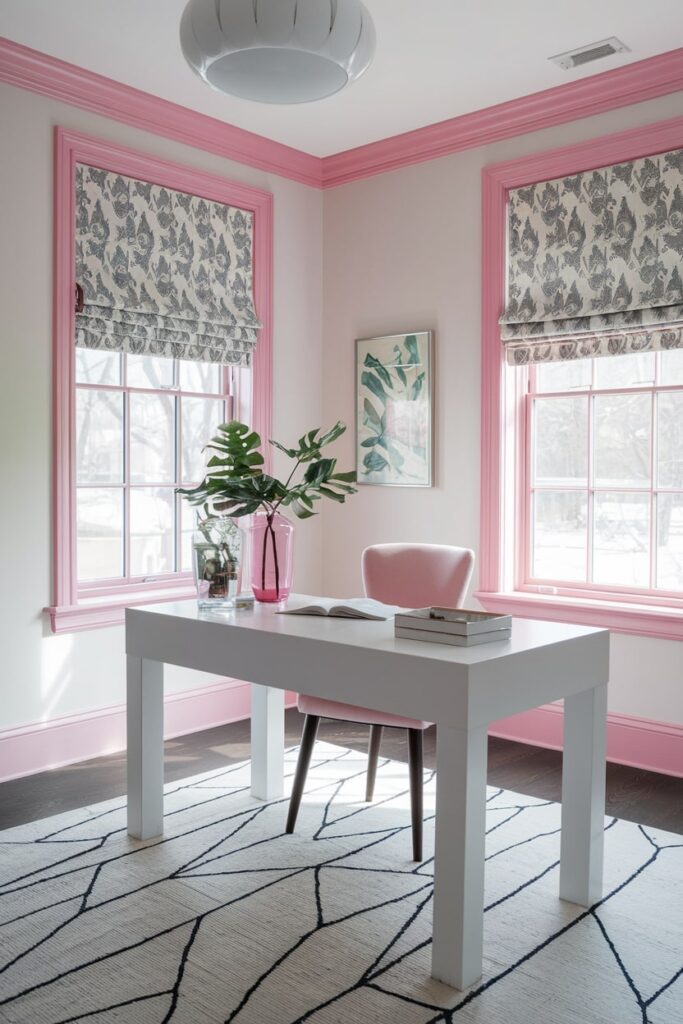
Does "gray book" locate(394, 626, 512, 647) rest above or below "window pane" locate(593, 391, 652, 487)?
below

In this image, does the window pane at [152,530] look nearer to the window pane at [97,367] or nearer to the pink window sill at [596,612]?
the window pane at [97,367]

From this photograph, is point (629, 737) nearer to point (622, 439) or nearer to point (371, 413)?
point (622, 439)

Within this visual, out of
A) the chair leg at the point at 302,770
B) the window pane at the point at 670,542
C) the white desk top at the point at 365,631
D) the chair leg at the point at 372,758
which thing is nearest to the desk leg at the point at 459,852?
the white desk top at the point at 365,631

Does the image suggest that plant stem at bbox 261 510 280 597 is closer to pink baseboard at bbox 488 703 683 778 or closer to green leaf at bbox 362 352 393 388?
pink baseboard at bbox 488 703 683 778

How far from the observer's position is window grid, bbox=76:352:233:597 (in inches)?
Result: 162

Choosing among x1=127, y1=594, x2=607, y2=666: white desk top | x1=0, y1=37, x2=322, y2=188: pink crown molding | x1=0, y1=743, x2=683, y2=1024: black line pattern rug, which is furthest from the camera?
x1=0, y1=37, x2=322, y2=188: pink crown molding

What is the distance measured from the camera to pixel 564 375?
420cm

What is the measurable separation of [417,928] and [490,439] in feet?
7.82

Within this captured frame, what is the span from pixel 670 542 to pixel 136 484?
2359 millimetres

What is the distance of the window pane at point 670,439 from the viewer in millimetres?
3846

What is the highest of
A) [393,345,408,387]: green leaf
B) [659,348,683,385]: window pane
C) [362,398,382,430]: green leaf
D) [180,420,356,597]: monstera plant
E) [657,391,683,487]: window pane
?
[393,345,408,387]: green leaf

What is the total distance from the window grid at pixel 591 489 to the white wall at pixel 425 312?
0.23 metres

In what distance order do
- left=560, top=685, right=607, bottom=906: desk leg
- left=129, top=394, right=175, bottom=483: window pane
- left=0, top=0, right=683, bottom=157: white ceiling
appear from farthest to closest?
left=129, top=394, right=175, bottom=483: window pane, left=0, top=0, right=683, bottom=157: white ceiling, left=560, top=685, right=607, bottom=906: desk leg

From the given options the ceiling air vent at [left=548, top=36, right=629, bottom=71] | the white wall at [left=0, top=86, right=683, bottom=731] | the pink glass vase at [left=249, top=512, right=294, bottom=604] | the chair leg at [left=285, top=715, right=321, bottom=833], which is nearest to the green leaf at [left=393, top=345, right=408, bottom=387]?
the white wall at [left=0, top=86, right=683, bottom=731]
